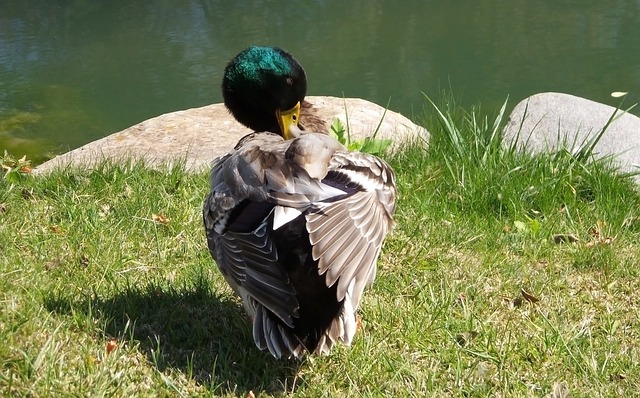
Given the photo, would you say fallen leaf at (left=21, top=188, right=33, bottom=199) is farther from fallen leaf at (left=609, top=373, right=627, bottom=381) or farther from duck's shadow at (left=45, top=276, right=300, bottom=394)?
fallen leaf at (left=609, top=373, right=627, bottom=381)

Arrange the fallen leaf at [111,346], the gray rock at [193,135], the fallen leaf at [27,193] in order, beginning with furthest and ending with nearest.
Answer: the gray rock at [193,135] < the fallen leaf at [27,193] < the fallen leaf at [111,346]

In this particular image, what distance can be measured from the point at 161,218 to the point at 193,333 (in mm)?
1409

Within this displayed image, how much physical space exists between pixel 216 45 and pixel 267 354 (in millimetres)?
10650

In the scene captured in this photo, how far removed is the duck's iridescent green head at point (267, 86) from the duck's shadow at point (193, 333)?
1187mm

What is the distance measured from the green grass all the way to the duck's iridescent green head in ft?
2.43

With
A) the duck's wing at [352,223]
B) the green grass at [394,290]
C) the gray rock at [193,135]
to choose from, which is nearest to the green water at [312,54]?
the gray rock at [193,135]

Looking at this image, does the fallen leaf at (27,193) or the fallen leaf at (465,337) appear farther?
the fallen leaf at (27,193)

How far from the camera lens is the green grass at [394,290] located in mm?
3742

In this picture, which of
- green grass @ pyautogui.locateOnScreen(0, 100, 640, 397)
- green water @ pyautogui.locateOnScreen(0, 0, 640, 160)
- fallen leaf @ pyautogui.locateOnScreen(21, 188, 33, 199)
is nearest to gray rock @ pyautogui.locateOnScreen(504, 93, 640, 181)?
green grass @ pyautogui.locateOnScreen(0, 100, 640, 397)

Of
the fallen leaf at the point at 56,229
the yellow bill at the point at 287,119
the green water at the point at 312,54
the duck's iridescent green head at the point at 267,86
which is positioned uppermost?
the duck's iridescent green head at the point at 267,86

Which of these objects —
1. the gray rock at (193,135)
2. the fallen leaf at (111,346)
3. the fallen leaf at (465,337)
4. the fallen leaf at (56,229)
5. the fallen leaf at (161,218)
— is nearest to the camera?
the fallen leaf at (111,346)

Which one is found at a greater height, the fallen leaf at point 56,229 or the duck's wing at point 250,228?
the duck's wing at point 250,228

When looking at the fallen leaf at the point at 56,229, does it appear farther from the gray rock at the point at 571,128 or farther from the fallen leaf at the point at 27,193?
the gray rock at the point at 571,128

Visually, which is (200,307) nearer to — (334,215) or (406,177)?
(334,215)
